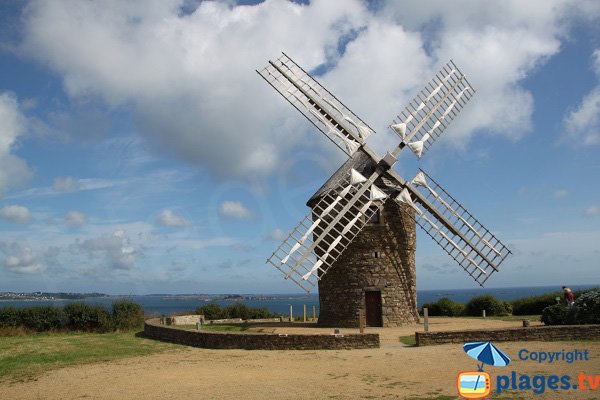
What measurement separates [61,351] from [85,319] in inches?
340

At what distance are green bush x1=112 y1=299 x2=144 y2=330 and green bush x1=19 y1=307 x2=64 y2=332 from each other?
2.67 meters

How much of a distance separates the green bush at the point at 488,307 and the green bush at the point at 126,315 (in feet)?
64.0

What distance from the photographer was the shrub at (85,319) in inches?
1013

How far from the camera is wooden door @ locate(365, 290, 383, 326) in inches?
841

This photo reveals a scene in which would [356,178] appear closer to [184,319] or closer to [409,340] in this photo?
[409,340]

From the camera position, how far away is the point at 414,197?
70.0ft

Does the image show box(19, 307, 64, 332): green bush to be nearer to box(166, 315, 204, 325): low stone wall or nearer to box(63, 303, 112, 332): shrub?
box(63, 303, 112, 332): shrub

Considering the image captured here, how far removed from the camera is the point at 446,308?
31.4 m

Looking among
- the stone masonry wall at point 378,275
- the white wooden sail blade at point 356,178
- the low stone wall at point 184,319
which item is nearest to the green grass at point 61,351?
the low stone wall at point 184,319

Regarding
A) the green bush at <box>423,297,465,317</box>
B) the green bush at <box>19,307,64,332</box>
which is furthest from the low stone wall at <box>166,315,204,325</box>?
the green bush at <box>423,297,465,317</box>

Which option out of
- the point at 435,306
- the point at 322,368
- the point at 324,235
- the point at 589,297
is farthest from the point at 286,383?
the point at 435,306

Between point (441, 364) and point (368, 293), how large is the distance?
8821 millimetres

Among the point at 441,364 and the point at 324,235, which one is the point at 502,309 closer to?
the point at 324,235

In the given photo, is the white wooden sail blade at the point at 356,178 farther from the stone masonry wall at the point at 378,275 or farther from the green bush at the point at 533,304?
the green bush at the point at 533,304
